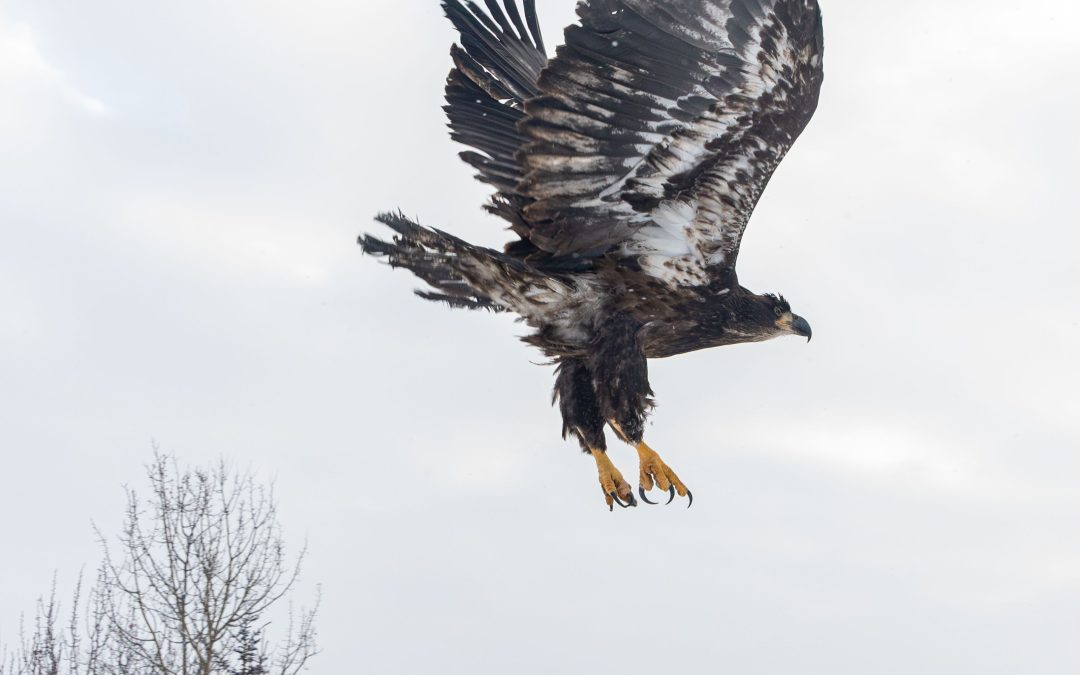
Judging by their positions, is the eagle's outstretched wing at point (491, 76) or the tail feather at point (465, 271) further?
the eagle's outstretched wing at point (491, 76)

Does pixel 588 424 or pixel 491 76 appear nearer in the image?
pixel 588 424

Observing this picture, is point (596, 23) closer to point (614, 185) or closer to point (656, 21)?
point (656, 21)

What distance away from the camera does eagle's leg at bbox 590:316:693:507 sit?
26.2 ft

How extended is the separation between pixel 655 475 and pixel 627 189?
74.9 inches

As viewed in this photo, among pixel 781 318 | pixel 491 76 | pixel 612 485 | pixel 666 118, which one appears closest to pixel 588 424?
pixel 612 485

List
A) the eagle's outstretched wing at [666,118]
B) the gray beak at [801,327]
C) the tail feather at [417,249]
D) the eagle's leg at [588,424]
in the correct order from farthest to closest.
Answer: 1. the gray beak at [801,327]
2. the eagle's leg at [588,424]
3. the tail feather at [417,249]
4. the eagle's outstretched wing at [666,118]

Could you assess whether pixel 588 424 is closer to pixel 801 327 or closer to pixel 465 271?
pixel 465 271

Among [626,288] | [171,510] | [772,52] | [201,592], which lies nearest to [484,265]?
[626,288]

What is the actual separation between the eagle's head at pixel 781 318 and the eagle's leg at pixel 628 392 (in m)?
0.89

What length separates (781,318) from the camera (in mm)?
8422

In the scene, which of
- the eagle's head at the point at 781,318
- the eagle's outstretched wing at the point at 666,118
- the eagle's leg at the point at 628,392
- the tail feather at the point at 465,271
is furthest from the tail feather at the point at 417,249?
the eagle's head at the point at 781,318

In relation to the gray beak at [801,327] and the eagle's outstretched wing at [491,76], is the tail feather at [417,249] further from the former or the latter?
the gray beak at [801,327]

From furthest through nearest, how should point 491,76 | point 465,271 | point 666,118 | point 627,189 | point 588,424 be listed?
point 491,76 < point 588,424 < point 465,271 < point 627,189 < point 666,118

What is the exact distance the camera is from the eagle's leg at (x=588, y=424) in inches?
322
